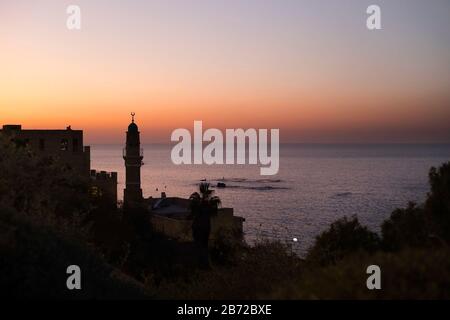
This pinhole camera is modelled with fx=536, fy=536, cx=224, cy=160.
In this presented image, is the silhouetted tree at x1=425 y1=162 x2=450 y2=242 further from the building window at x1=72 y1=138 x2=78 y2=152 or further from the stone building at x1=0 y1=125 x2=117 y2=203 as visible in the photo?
the building window at x1=72 y1=138 x2=78 y2=152

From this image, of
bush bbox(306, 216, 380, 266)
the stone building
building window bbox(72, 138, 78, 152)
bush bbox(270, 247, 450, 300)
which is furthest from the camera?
building window bbox(72, 138, 78, 152)

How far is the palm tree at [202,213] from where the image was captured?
3281 cm

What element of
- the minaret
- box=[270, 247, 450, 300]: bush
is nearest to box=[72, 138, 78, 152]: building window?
the minaret

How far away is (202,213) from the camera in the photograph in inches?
1323

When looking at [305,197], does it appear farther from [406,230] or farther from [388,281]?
[388,281]

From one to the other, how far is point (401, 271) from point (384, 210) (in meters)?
73.2

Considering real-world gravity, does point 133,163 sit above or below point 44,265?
above

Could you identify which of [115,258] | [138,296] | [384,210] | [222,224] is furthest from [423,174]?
[138,296]

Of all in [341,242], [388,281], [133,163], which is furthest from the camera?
[133,163]

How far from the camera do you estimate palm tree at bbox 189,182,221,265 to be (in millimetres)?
32812

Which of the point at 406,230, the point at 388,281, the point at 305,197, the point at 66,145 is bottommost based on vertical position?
the point at 305,197

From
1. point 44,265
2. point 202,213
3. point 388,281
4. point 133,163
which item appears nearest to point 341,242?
point 44,265

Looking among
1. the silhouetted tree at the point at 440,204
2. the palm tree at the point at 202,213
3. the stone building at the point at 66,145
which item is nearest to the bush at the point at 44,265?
the silhouetted tree at the point at 440,204
